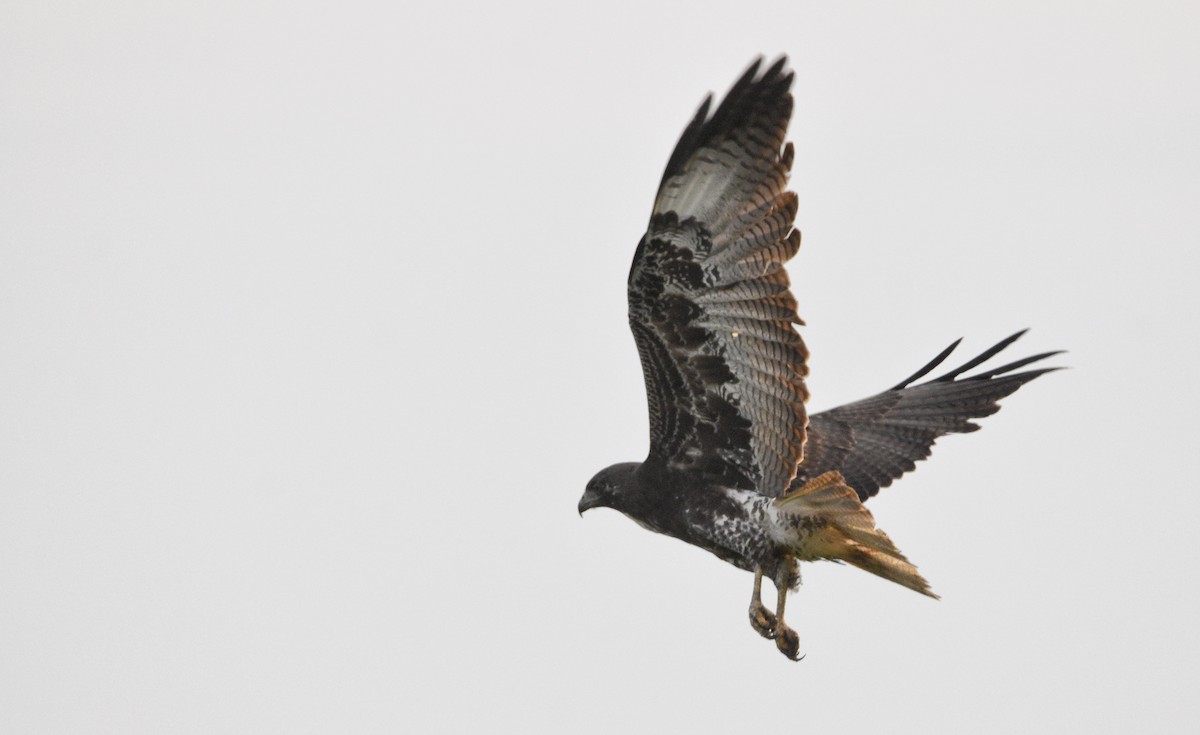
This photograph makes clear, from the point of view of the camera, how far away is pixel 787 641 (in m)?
8.45

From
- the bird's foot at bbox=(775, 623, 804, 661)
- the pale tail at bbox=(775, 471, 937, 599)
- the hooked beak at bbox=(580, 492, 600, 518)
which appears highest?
the hooked beak at bbox=(580, 492, 600, 518)

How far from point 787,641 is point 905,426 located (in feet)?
5.45

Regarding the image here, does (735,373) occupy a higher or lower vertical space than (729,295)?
lower

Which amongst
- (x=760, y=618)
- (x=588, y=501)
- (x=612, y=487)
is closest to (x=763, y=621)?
(x=760, y=618)

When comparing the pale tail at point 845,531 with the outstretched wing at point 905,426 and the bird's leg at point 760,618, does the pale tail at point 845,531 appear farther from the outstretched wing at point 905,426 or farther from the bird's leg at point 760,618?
the outstretched wing at point 905,426

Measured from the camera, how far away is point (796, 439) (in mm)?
8172

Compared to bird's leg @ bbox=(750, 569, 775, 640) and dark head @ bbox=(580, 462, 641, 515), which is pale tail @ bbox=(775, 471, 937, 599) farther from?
dark head @ bbox=(580, 462, 641, 515)

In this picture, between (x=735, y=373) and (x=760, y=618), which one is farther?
(x=760, y=618)

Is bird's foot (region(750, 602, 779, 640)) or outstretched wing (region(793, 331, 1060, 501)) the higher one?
outstretched wing (region(793, 331, 1060, 501))

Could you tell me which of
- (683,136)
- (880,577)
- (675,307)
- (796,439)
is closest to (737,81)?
(683,136)

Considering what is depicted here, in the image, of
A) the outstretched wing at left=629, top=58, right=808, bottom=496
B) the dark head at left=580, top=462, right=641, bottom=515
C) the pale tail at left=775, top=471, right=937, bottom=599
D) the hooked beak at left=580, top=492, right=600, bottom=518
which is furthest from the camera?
the hooked beak at left=580, top=492, right=600, bottom=518

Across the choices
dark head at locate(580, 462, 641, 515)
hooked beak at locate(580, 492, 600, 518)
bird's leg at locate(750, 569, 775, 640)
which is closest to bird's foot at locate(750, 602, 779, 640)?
bird's leg at locate(750, 569, 775, 640)

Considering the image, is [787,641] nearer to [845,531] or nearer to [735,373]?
[845,531]

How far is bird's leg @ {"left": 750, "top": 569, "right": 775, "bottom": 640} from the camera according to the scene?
8.42 meters
